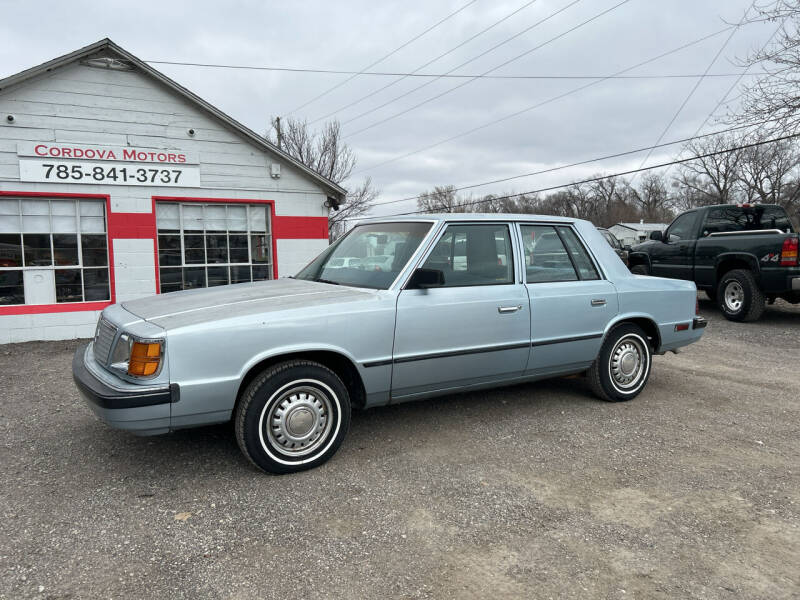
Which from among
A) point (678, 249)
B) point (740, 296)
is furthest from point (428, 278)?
point (678, 249)

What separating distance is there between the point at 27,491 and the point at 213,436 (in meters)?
1.20

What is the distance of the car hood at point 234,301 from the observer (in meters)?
3.39

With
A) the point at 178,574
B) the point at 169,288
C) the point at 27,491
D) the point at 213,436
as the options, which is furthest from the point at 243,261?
the point at 178,574

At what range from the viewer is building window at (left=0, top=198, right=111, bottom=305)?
9180mm

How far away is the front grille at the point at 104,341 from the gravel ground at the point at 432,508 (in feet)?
2.50

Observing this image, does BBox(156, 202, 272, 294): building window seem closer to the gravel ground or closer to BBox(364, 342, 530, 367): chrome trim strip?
the gravel ground

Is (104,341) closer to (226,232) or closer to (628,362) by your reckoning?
(628,362)

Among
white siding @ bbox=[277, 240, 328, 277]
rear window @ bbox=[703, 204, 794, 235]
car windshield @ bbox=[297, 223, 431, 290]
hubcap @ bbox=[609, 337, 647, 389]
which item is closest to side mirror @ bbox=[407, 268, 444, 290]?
car windshield @ bbox=[297, 223, 431, 290]

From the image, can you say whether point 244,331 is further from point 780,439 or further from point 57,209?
point 57,209

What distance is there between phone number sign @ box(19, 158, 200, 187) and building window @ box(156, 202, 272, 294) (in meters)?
0.47

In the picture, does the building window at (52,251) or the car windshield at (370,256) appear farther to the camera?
the building window at (52,251)

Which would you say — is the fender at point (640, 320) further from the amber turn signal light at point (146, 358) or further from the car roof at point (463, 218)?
the amber turn signal light at point (146, 358)

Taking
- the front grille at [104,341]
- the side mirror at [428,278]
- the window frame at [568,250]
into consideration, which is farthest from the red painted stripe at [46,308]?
the window frame at [568,250]

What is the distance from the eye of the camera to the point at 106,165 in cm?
963
